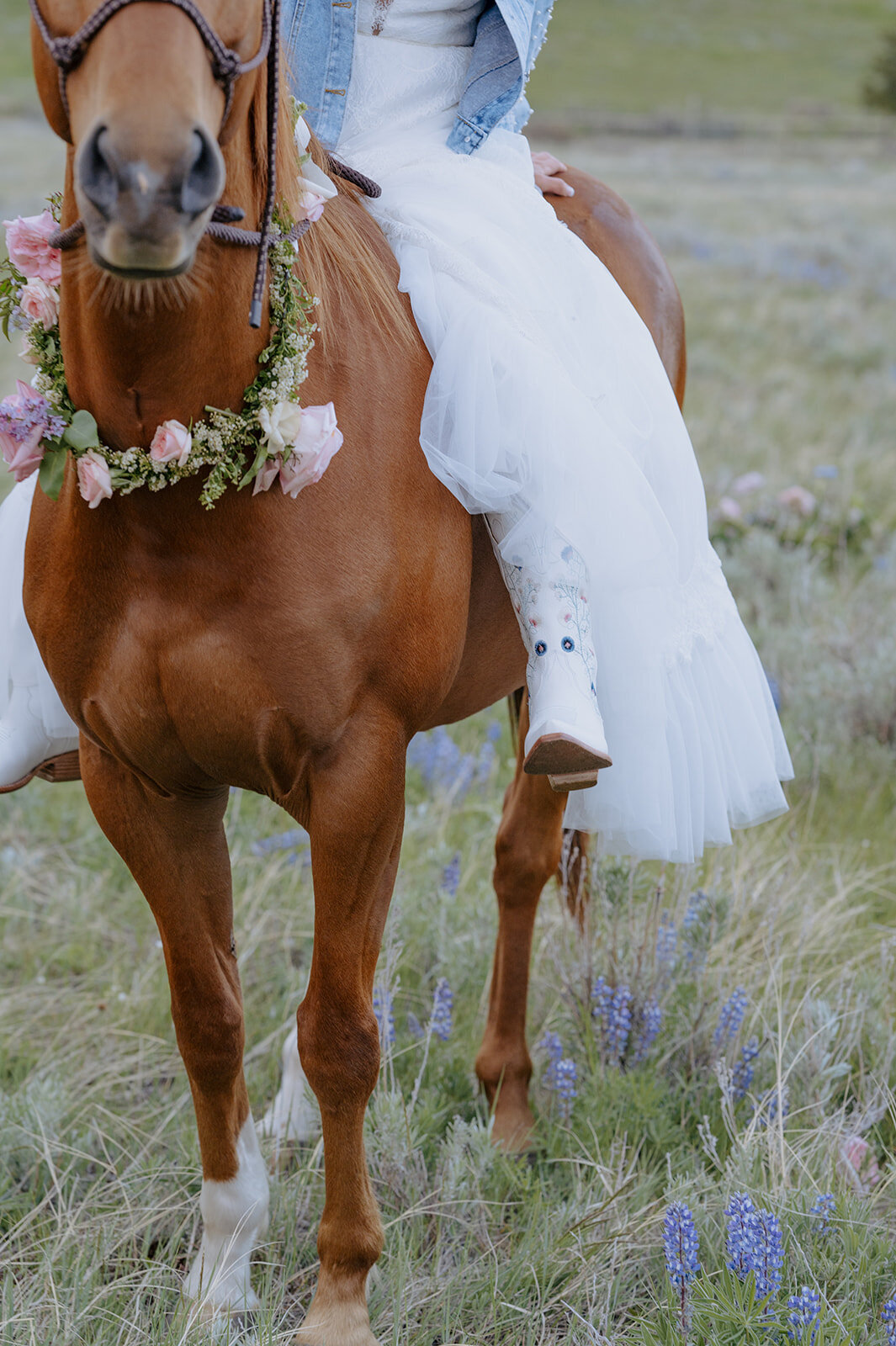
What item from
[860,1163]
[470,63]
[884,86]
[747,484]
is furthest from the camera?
[884,86]

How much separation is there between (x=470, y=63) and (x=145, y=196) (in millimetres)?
1293

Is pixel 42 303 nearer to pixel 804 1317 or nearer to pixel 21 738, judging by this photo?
pixel 21 738

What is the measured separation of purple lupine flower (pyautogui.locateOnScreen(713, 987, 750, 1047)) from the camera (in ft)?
8.93

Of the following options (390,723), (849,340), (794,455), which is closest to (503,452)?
(390,723)

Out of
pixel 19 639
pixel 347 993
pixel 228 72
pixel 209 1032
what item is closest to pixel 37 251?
pixel 228 72

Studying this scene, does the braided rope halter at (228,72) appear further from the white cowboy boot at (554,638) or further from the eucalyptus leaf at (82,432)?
the white cowboy boot at (554,638)

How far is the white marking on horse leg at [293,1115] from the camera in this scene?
2.72 metres

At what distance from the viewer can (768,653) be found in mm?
4836

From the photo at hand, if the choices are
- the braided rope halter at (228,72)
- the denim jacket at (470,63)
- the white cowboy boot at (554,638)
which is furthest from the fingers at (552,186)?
the braided rope halter at (228,72)

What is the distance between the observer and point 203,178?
1345 millimetres

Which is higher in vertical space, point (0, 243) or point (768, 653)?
point (768, 653)

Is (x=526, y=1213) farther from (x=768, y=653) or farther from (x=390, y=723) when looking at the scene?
(x=768, y=653)

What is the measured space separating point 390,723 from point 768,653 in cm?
318

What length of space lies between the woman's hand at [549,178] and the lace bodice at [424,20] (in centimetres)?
53
